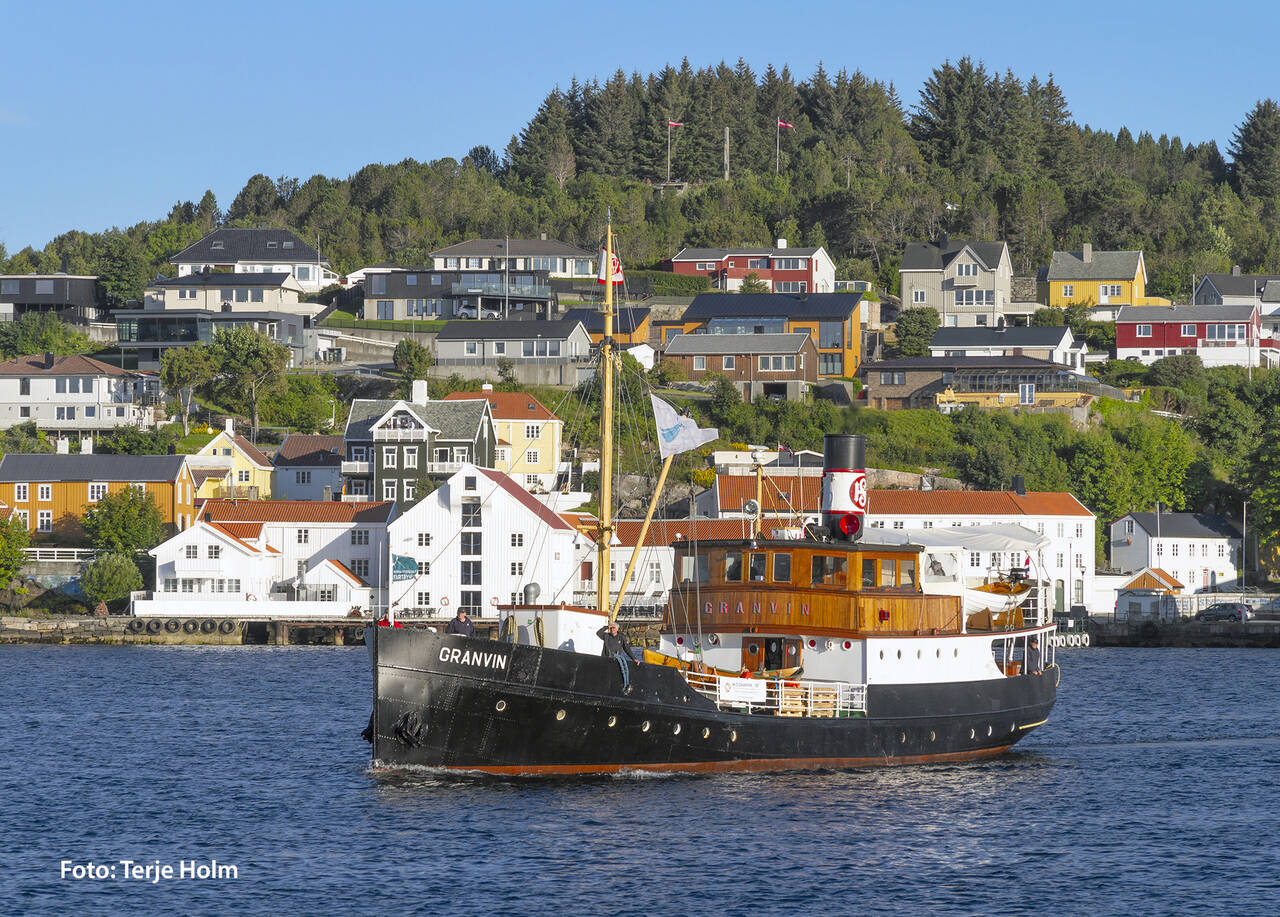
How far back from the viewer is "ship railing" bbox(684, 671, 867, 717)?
3769cm

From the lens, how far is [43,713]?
50.3 meters

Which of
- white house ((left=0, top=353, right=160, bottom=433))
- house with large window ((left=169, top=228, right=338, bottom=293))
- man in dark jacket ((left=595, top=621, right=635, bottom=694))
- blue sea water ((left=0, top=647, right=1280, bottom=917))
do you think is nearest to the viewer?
blue sea water ((left=0, top=647, right=1280, bottom=917))

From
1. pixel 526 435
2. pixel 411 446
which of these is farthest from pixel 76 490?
pixel 526 435

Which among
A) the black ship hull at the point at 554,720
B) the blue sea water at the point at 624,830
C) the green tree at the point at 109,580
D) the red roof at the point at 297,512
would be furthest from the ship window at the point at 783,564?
the green tree at the point at 109,580

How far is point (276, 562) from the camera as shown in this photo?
84.4 m

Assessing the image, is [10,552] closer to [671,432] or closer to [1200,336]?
[671,432]

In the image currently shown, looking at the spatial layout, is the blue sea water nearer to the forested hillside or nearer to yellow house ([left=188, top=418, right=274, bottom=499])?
yellow house ([left=188, top=418, right=274, bottom=499])

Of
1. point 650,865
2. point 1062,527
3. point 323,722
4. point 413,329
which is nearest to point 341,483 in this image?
point 413,329

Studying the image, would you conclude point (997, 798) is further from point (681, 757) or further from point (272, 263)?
point (272, 263)

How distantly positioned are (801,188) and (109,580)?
103 metres

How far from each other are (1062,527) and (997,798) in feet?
180

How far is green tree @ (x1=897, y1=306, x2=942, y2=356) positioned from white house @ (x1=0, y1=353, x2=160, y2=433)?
58.5 m

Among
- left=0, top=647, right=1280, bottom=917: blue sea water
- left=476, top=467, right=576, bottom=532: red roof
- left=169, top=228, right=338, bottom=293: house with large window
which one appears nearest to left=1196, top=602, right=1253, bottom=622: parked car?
left=476, top=467, right=576, bottom=532: red roof

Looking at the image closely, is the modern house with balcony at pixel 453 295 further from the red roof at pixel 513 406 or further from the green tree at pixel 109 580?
the green tree at pixel 109 580
